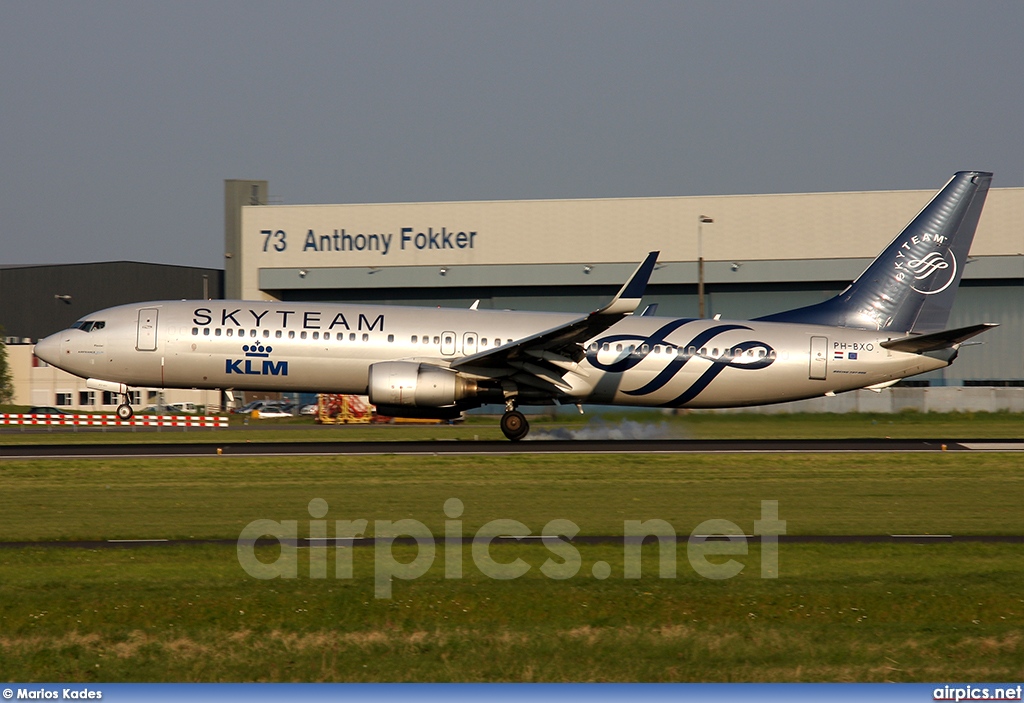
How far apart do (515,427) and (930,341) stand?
1225 cm

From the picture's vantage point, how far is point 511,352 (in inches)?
1164

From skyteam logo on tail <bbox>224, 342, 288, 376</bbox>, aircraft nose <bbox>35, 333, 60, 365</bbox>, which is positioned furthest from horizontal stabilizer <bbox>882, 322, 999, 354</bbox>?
aircraft nose <bbox>35, 333, 60, 365</bbox>

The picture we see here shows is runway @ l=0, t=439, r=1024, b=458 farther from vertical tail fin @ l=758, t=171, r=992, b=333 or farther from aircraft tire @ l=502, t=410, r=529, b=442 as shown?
vertical tail fin @ l=758, t=171, r=992, b=333

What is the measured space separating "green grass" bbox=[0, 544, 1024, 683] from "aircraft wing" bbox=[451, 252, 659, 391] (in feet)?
51.8

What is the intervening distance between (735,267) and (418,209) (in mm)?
22514

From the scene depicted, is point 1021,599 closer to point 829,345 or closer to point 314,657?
point 314,657

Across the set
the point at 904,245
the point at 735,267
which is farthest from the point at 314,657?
the point at 735,267

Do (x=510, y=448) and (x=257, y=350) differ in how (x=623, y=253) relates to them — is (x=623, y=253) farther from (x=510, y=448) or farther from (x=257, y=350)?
(x=510, y=448)

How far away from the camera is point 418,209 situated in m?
75.8

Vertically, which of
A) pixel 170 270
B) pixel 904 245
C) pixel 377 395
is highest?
pixel 170 270

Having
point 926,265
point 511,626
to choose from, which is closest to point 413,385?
point 926,265

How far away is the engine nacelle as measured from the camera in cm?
2889

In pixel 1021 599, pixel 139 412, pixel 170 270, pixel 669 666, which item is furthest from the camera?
pixel 170 270

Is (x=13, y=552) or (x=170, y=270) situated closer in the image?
(x=13, y=552)
